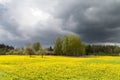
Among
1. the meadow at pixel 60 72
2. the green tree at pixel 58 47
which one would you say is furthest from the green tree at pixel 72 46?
the meadow at pixel 60 72

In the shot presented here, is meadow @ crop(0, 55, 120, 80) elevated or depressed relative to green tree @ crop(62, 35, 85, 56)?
depressed

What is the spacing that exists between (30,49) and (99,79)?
287 ft

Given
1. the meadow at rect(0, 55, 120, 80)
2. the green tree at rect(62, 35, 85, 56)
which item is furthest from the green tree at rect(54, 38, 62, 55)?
the meadow at rect(0, 55, 120, 80)

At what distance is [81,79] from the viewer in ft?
83.3

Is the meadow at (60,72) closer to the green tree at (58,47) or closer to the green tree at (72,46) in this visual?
the green tree at (72,46)

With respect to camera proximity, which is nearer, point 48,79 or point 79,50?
point 48,79

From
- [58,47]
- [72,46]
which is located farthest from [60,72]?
[58,47]

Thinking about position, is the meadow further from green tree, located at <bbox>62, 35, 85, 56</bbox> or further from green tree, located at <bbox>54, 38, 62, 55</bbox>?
green tree, located at <bbox>54, 38, 62, 55</bbox>

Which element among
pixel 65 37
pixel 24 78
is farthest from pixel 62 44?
pixel 24 78

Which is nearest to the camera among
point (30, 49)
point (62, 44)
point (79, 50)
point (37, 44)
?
point (30, 49)

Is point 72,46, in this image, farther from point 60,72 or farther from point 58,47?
point 60,72

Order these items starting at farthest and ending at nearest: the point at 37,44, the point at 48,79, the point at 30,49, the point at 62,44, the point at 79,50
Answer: the point at 37,44 → the point at 62,44 → the point at 79,50 → the point at 30,49 → the point at 48,79

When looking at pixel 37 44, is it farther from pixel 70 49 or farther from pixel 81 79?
pixel 81 79

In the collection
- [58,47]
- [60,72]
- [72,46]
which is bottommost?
[60,72]
